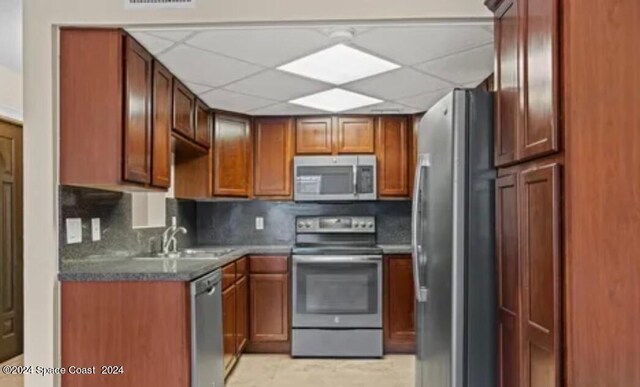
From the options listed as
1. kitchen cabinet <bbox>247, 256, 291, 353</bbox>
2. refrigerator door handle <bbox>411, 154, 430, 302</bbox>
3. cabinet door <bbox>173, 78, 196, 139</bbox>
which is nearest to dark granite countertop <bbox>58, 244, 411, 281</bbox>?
cabinet door <bbox>173, 78, 196, 139</bbox>

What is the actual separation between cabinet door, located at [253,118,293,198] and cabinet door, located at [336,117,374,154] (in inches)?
18.0

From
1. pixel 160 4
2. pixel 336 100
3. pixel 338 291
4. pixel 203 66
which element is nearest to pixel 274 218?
pixel 338 291

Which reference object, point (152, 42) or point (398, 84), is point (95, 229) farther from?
point (398, 84)

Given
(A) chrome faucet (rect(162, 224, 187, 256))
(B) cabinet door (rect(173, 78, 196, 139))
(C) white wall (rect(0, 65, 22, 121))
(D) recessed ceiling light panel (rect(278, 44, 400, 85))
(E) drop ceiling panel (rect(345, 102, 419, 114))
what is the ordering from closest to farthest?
(D) recessed ceiling light panel (rect(278, 44, 400, 85)) → (B) cabinet door (rect(173, 78, 196, 139)) → (A) chrome faucet (rect(162, 224, 187, 256)) → (C) white wall (rect(0, 65, 22, 121)) → (E) drop ceiling panel (rect(345, 102, 419, 114))

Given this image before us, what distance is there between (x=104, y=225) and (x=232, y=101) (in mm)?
1430

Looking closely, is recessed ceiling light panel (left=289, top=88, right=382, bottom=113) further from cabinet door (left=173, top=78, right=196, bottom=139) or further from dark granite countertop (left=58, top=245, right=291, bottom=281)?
dark granite countertop (left=58, top=245, right=291, bottom=281)

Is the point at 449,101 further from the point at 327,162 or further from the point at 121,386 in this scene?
the point at 327,162

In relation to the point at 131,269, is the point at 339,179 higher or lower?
higher

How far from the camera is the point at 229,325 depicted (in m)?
3.70

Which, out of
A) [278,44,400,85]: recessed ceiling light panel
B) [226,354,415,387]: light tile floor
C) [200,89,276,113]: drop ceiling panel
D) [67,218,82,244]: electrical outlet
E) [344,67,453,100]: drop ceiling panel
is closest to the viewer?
[67,218,82,244]: electrical outlet

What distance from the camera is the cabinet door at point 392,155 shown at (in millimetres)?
4668

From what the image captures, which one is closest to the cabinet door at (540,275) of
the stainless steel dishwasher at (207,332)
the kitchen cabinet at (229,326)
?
the stainless steel dishwasher at (207,332)

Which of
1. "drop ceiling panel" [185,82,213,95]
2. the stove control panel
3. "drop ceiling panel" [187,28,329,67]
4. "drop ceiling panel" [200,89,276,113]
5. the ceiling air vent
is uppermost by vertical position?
the ceiling air vent

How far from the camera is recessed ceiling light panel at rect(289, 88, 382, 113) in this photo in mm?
3814
